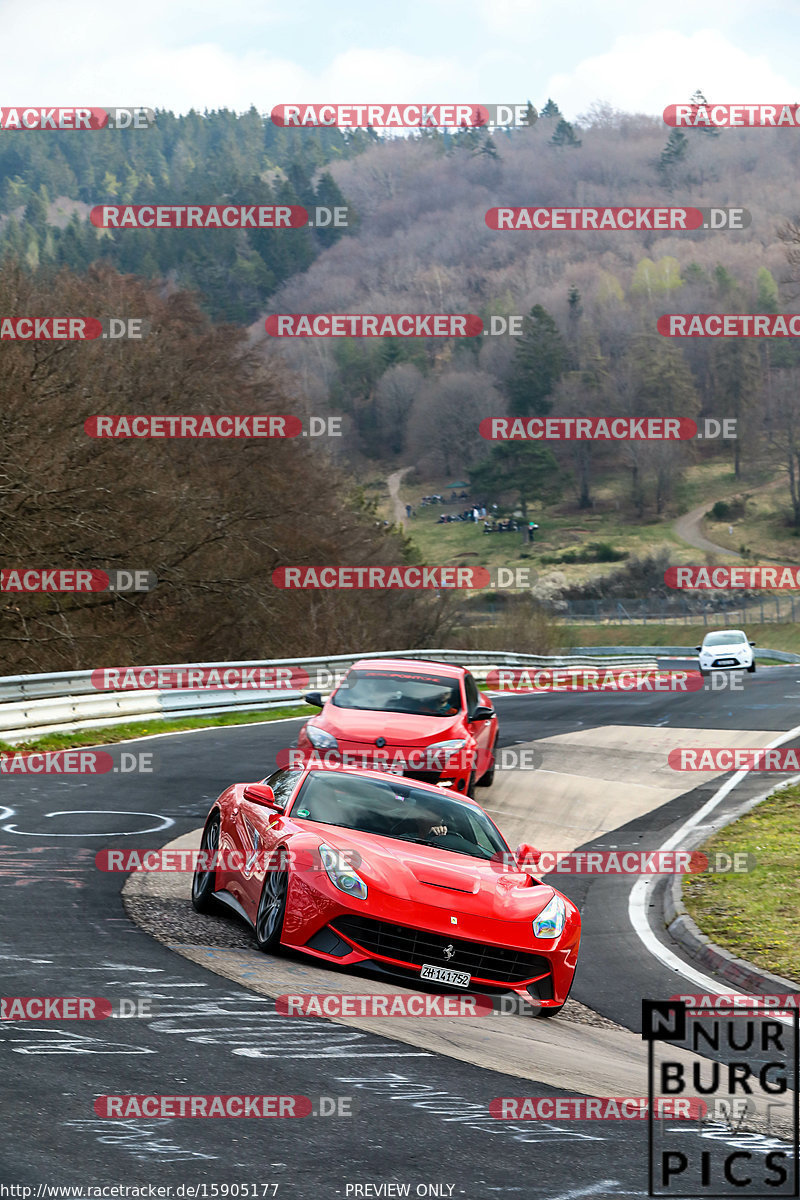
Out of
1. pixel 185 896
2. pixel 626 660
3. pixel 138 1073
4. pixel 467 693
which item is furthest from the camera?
pixel 626 660

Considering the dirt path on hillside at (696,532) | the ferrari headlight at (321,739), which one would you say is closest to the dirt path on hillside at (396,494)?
the dirt path on hillside at (696,532)

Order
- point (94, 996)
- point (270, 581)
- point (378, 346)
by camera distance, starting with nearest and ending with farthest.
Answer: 1. point (94, 996)
2. point (270, 581)
3. point (378, 346)

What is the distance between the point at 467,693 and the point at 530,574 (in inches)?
3519

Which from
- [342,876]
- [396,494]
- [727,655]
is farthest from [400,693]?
[396,494]

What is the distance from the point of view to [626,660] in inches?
2144

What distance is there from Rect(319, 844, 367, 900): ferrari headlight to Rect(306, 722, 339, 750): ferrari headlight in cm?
629

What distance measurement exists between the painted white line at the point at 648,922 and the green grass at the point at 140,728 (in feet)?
30.2

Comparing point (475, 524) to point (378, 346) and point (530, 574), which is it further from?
point (378, 346)

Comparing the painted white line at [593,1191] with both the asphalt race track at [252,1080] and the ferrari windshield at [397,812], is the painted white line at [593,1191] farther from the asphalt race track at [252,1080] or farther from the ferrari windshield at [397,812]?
the ferrari windshield at [397,812]

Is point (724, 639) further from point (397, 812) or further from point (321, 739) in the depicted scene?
point (397, 812)

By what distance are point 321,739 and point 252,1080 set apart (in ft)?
29.1

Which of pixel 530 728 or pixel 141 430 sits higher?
pixel 141 430

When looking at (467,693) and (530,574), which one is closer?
(467,693)

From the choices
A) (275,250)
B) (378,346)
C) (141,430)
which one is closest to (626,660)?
(141,430)
